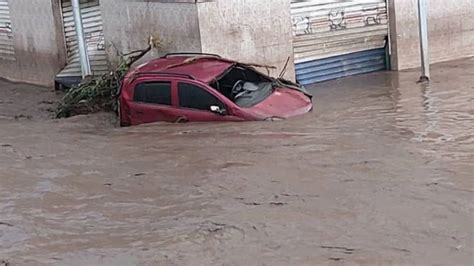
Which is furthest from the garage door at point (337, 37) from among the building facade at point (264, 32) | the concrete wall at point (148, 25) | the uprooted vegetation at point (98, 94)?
the uprooted vegetation at point (98, 94)

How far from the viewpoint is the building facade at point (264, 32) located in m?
16.3

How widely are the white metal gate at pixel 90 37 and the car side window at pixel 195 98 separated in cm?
595

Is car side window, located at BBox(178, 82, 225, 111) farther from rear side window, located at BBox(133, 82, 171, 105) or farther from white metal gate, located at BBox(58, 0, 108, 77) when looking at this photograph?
white metal gate, located at BBox(58, 0, 108, 77)

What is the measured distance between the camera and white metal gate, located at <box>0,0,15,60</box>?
22.0m

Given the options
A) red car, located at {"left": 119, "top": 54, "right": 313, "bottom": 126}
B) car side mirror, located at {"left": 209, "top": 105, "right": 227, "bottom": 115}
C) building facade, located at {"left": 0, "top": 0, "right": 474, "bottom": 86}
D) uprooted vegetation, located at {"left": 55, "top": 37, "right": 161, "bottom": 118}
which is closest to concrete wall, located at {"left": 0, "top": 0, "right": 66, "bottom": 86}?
building facade, located at {"left": 0, "top": 0, "right": 474, "bottom": 86}

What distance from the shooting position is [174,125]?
13.1 metres

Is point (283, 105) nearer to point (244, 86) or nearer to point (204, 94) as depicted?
point (244, 86)

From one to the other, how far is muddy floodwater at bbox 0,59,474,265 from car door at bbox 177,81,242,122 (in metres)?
0.17

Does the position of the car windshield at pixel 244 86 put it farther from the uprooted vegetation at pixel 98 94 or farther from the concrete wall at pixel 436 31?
the concrete wall at pixel 436 31

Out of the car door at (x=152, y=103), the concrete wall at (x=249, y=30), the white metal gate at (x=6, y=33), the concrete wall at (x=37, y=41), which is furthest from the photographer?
the white metal gate at (x=6, y=33)

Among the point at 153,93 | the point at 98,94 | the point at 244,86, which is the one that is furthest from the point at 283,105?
the point at 98,94

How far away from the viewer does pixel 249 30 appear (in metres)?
16.6

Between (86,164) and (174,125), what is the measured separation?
91.0 inches

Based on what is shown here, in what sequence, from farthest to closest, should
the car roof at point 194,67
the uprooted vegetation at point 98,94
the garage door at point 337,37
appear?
the garage door at point 337,37 < the uprooted vegetation at point 98,94 < the car roof at point 194,67
